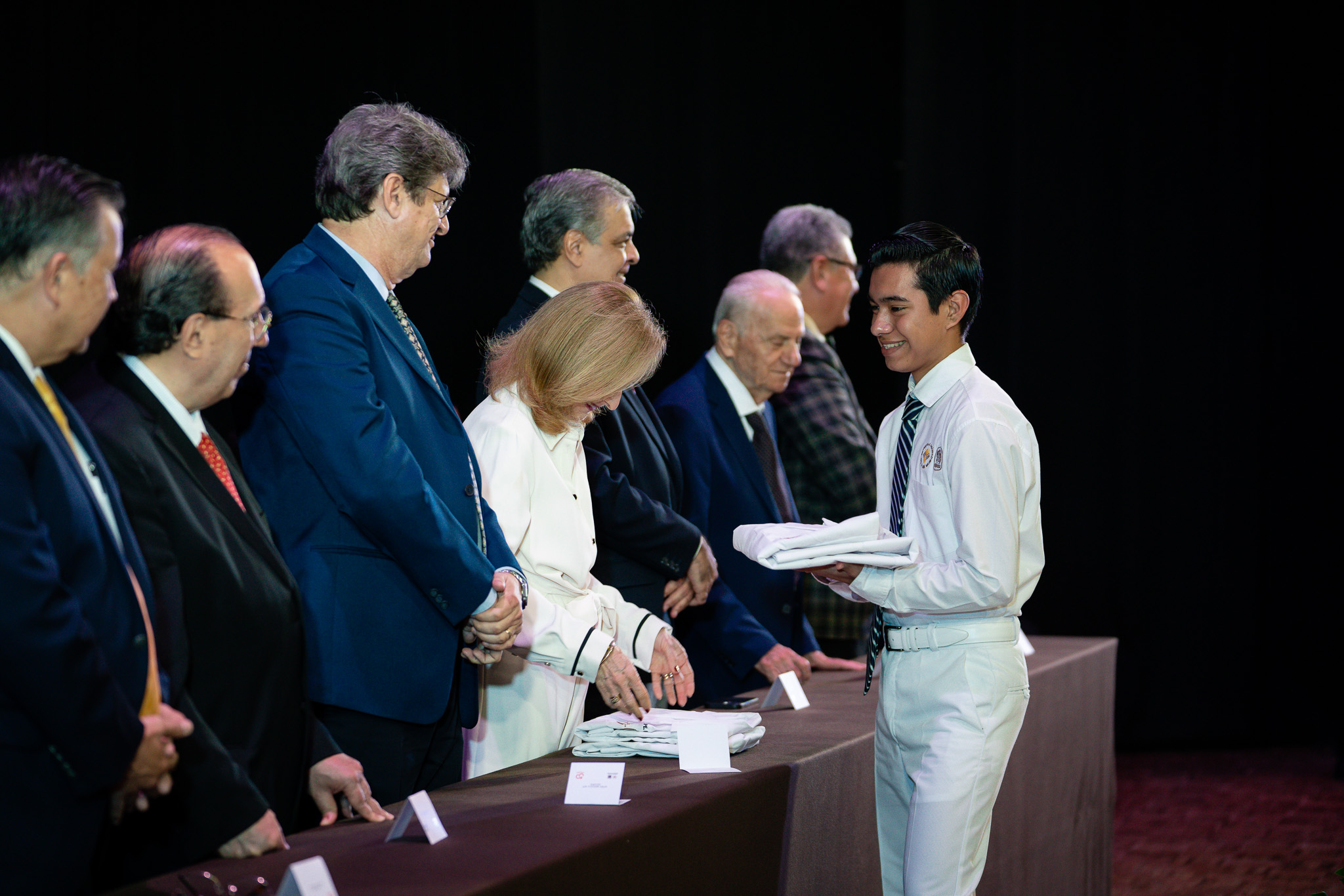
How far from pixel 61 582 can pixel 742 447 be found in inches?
89.2

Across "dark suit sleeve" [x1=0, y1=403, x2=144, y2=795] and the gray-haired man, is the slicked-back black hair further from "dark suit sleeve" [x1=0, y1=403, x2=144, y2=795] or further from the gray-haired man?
"dark suit sleeve" [x1=0, y1=403, x2=144, y2=795]

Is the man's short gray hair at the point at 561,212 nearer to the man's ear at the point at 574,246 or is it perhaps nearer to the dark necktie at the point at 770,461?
the man's ear at the point at 574,246

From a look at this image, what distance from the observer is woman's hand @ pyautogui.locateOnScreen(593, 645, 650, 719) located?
228 centimetres

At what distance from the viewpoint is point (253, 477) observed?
216 cm

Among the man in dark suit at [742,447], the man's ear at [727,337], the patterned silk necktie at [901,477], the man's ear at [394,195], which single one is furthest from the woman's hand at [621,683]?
the man's ear at [727,337]

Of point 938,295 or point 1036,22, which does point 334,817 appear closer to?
point 938,295

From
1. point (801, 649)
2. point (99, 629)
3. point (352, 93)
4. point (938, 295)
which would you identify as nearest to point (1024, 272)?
point (801, 649)

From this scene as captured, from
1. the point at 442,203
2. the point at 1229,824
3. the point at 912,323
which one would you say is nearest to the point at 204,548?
the point at 442,203

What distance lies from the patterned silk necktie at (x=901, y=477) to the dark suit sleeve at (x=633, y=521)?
674 mm

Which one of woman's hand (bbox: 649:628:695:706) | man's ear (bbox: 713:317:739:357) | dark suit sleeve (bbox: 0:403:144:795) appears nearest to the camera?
dark suit sleeve (bbox: 0:403:144:795)

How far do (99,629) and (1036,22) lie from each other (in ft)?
17.5

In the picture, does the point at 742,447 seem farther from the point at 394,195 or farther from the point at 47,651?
the point at 47,651

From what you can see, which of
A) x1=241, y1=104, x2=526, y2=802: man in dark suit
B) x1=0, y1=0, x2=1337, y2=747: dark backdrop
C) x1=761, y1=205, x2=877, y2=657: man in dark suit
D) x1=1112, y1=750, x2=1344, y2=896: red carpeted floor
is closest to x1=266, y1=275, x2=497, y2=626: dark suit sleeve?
x1=241, y1=104, x2=526, y2=802: man in dark suit

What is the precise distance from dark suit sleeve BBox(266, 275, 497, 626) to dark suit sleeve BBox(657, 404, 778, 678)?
113cm
